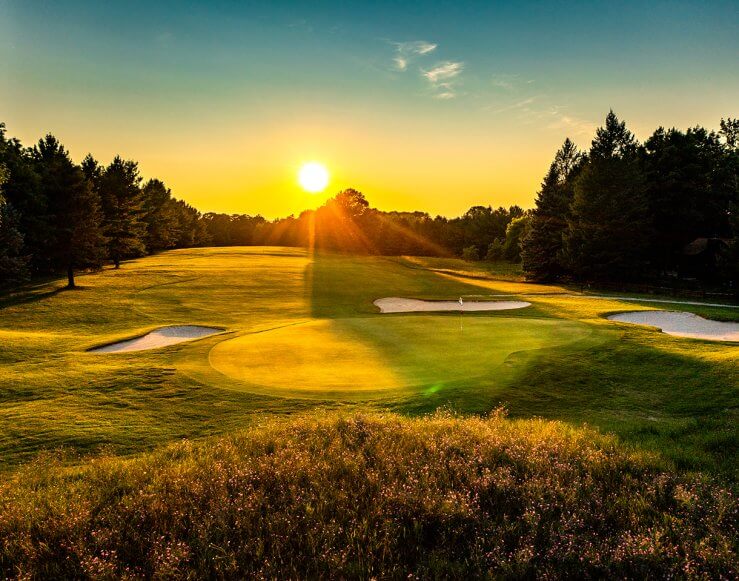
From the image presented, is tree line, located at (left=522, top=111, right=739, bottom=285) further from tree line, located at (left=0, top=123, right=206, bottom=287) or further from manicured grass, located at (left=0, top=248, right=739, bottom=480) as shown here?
tree line, located at (left=0, top=123, right=206, bottom=287)

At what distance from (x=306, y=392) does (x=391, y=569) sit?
709cm

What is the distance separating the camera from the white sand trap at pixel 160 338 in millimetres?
19422

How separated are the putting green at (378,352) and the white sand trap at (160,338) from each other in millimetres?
3909

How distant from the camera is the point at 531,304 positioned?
3328cm

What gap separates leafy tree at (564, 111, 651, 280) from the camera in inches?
1916

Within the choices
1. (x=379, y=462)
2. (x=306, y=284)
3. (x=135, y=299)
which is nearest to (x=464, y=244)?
(x=306, y=284)

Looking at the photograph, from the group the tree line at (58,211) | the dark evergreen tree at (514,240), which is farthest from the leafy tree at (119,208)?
the dark evergreen tree at (514,240)

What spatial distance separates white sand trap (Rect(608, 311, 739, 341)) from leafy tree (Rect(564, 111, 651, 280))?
22.6 metres

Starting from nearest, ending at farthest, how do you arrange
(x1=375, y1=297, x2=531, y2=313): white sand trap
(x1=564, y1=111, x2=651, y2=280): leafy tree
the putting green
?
the putting green < (x1=375, y1=297, x2=531, y2=313): white sand trap < (x1=564, y1=111, x2=651, y2=280): leafy tree

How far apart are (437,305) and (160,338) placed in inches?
811

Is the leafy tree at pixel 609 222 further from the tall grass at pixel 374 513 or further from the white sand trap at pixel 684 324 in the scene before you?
the tall grass at pixel 374 513

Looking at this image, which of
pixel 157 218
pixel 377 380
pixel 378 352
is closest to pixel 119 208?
pixel 157 218

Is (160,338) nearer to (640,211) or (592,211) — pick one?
(592,211)

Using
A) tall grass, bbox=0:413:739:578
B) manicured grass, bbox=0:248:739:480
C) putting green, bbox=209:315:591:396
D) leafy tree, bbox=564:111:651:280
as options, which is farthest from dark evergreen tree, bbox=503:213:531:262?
tall grass, bbox=0:413:739:578
